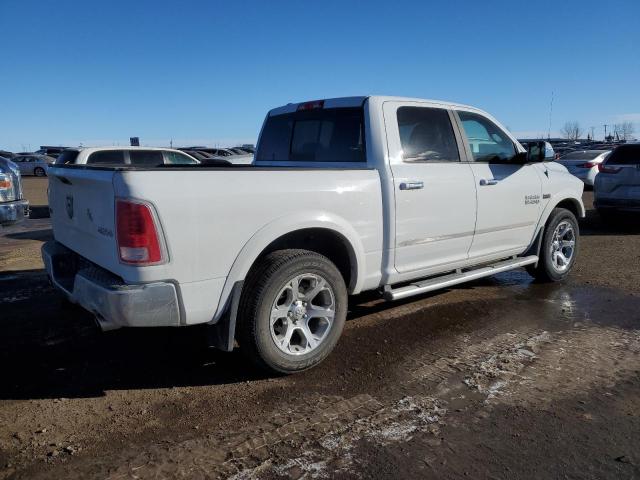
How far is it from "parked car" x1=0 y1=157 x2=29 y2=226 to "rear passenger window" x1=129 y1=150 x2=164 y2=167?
6011 millimetres

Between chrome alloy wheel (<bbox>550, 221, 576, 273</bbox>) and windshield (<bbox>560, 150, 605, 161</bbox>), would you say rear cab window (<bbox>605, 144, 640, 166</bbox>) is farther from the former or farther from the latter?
windshield (<bbox>560, 150, 605, 161</bbox>)

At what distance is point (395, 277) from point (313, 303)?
2.68 ft

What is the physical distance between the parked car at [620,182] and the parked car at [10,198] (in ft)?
33.2

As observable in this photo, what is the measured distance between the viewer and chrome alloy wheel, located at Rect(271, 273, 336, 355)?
3670 millimetres

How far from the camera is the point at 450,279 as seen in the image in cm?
478

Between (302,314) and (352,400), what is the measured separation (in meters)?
0.71

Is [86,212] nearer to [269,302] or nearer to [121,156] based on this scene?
[269,302]

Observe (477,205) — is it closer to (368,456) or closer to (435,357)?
(435,357)

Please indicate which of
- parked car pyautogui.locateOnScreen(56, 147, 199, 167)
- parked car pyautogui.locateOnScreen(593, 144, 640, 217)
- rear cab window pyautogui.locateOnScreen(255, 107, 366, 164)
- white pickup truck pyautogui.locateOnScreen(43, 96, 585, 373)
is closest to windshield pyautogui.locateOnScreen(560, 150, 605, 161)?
parked car pyautogui.locateOnScreen(593, 144, 640, 217)

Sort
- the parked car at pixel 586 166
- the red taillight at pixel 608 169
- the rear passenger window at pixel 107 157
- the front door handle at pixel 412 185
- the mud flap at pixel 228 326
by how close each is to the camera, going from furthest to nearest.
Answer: the parked car at pixel 586 166 < the rear passenger window at pixel 107 157 < the red taillight at pixel 608 169 < the front door handle at pixel 412 185 < the mud flap at pixel 228 326

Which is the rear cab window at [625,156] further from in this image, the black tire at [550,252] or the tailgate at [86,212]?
the tailgate at [86,212]

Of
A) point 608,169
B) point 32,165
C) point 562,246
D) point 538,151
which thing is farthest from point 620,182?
point 32,165

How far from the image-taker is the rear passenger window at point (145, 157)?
12.6m

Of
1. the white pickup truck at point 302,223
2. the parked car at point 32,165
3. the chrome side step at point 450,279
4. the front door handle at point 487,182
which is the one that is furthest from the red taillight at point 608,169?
the parked car at point 32,165
